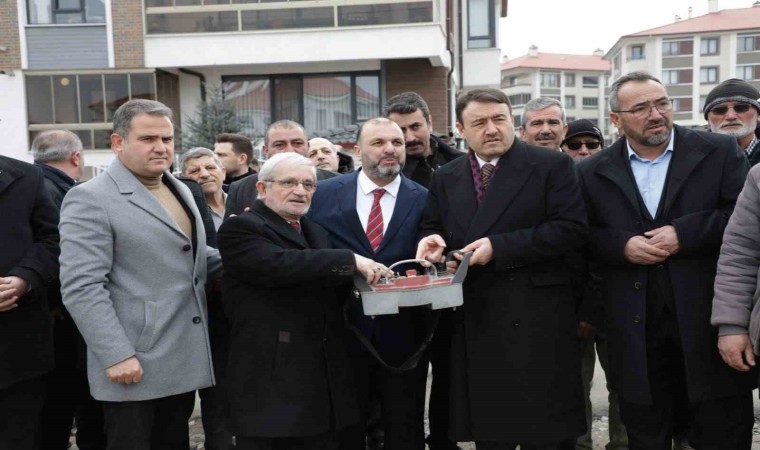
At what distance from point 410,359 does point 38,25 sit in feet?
66.9

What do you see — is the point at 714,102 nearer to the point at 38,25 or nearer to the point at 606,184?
the point at 606,184

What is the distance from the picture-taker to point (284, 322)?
3328 mm

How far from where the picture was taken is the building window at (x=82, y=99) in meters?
19.9

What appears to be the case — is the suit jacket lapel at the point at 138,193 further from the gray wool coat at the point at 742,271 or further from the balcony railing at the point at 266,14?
the balcony railing at the point at 266,14

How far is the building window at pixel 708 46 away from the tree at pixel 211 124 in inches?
2627

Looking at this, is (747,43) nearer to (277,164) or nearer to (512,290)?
(512,290)

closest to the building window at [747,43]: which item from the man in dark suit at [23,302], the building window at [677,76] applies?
the building window at [677,76]

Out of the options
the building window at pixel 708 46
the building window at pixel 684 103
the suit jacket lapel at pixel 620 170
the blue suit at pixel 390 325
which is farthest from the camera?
the building window at pixel 684 103

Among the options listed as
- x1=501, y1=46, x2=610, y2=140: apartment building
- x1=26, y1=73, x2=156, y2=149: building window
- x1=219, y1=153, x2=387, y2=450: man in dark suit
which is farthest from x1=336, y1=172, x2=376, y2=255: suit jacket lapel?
x1=501, y1=46, x2=610, y2=140: apartment building

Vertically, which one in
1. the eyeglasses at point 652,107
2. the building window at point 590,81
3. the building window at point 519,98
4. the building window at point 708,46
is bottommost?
the eyeglasses at point 652,107

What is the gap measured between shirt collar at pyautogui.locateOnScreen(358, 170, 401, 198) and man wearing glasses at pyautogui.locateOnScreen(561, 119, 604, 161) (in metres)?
1.82

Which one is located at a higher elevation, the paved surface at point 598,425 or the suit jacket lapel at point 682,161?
the suit jacket lapel at point 682,161

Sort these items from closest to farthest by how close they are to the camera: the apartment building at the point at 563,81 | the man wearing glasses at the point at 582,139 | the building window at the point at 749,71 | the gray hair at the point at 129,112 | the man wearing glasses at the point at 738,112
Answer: the gray hair at the point at 129,112, the man wearing glasses at the point at 738,112, the man wearing glasses at the point at 582,139, the building window at the point at 749,71, the apartment building at the point at 563,81

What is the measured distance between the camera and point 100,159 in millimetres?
19812
